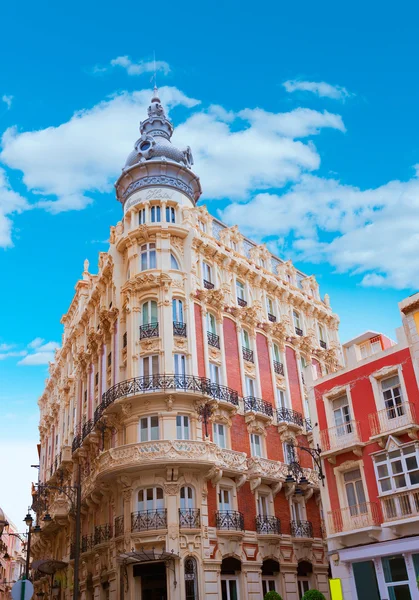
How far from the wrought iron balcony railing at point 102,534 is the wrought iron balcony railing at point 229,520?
232 inches

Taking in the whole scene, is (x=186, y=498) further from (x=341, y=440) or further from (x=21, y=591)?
(x=21, y=591)

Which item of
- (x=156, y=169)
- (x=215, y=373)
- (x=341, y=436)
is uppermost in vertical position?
(x=156, y=169)

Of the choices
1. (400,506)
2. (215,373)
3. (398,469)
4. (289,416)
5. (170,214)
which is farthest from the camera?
(289,416)

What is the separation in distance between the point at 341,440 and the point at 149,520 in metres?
10.5

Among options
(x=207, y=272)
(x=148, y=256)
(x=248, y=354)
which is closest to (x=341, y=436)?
(x=248, y=354)

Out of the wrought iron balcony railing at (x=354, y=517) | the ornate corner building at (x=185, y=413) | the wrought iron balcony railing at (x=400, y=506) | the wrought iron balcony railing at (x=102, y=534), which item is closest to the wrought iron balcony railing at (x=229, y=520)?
the ornate corner building at (x=185, y=413)

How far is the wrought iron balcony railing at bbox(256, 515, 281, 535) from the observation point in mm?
34438

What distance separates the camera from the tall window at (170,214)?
39.1 metres

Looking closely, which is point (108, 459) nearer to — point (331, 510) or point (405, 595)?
point (331, 510)

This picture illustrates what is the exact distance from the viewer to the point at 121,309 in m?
37.7

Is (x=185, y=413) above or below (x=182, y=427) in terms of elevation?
above

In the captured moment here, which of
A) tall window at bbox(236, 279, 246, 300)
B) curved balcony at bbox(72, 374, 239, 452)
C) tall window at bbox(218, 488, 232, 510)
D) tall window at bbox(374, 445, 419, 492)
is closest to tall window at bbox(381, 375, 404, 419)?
tall window at bbox(374, 445, 419, 492)

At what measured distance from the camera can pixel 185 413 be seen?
33.2 m

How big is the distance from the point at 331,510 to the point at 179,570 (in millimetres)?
8271
